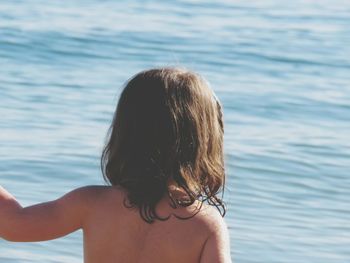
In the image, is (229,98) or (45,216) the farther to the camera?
(229,98)

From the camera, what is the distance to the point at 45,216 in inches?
114

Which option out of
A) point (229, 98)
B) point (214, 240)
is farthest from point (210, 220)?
point (229, 98)

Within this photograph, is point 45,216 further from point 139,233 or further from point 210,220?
point 210,220

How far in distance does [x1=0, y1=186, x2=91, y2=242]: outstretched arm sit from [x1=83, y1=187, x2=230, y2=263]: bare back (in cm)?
3

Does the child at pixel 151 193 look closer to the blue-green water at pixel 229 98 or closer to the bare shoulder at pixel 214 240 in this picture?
the bare shoulder at pixel 214 240

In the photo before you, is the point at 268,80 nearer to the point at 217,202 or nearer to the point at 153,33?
the point at 153,33

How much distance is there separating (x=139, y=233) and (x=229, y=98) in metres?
6.49

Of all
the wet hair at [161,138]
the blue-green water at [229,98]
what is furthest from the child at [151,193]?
the blue-green water at [229,98]

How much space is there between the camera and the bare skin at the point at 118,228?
113 inches

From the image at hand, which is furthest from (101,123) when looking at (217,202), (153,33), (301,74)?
(217,202)

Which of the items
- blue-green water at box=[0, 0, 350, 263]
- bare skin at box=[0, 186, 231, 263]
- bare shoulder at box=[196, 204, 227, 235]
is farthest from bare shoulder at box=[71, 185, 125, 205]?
blue-green water at box=[0, 0, 350, 263]

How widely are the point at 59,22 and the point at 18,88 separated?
11.3ft

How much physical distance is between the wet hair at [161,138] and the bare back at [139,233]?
0.07 ft

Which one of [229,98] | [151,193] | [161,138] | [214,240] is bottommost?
[229,98]
